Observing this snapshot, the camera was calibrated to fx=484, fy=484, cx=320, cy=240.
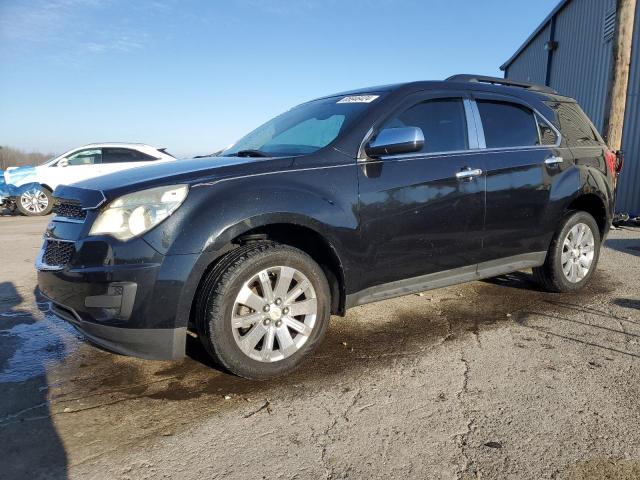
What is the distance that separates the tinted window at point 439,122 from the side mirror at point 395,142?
258 millimetres

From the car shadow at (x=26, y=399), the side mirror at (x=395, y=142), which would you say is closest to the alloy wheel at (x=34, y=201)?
the car shadow at (x=26, y=399)

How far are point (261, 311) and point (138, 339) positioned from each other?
0.68 m

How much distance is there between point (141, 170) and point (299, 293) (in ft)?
4.27

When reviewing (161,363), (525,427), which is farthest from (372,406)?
(161,363)

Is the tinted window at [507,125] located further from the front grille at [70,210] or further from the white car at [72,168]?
the white car at [72,168]

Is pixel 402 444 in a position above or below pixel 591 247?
below

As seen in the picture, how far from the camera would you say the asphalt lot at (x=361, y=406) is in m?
2.12

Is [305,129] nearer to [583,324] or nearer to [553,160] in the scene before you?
[553,160]

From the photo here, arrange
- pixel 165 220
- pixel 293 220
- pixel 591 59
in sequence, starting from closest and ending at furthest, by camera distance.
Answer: pixel 165 220 < pixel 293 220 < pixel 591 59

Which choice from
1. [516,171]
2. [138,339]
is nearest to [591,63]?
[516,171]

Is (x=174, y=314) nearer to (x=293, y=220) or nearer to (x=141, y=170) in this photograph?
(x=293, y=220)

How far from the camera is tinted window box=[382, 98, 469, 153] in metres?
3.48

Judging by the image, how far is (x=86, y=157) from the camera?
474 inches

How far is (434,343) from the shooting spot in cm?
344
